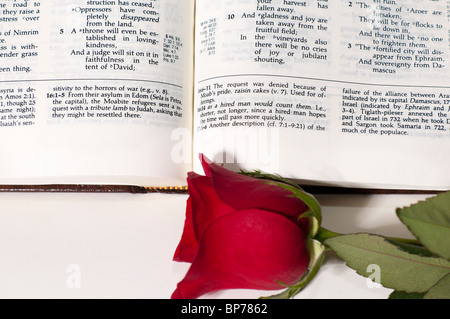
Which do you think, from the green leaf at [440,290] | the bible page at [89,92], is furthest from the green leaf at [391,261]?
the bible page at [89,92]

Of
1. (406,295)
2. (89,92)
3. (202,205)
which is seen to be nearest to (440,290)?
(406,295)

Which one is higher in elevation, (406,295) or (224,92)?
(224,92)

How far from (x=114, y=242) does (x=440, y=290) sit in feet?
0.72

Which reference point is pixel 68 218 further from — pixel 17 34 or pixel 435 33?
pixel 435 33

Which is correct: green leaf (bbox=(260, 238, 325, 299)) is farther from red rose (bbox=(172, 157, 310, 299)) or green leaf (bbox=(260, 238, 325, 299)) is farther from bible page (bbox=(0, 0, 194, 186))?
bible page (bbox=(0, 0, 194, 186))

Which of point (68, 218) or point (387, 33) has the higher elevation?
point (387, 33)

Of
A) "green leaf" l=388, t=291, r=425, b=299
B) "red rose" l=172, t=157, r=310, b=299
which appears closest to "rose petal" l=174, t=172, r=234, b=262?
"red rose" l=172, t=157, r=310, b=299

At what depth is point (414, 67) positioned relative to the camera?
0.33m

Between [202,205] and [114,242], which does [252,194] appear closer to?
[202,205]

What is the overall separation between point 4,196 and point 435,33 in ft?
1.14

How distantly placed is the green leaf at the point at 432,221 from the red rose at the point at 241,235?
0.06m

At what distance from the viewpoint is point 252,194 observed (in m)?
0.25

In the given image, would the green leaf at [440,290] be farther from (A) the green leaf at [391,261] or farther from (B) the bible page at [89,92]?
(B) the bible page at [89,92]
